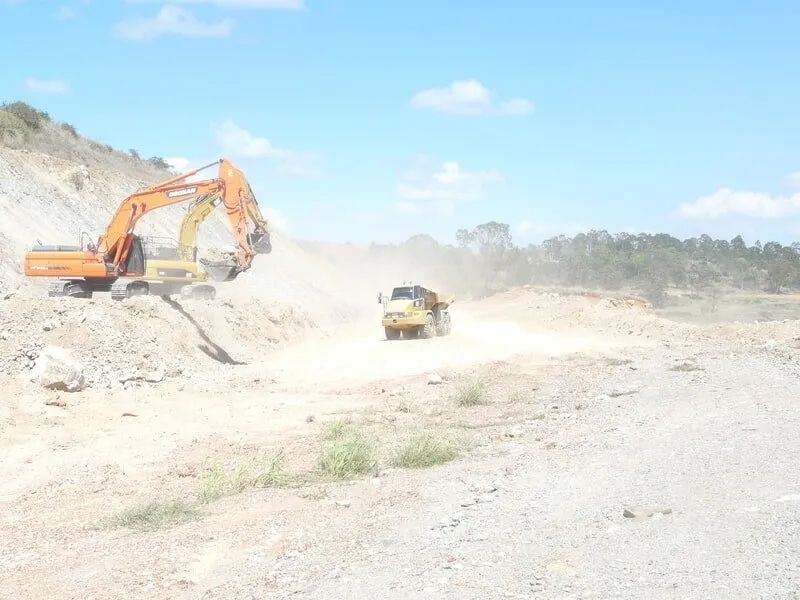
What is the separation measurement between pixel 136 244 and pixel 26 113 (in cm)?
2198

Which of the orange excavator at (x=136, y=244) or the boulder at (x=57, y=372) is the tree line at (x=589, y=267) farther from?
the boulder at (x=57, y=372)

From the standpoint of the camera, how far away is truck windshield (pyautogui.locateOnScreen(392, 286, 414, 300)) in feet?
93.1

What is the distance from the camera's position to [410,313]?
27.9 metres

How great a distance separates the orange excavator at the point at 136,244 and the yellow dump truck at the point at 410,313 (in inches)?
229

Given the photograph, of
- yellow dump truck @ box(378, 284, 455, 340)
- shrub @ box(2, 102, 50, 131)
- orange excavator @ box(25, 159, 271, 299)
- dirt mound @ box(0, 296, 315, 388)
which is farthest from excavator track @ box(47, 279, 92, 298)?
shrub @ box(2, 102, 50, 131)

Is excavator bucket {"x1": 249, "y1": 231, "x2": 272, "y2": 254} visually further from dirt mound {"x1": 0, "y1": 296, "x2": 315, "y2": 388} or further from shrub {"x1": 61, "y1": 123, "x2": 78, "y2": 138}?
shrub {"x1": 61, "y1": 123, "x2": 78, "y2": 138}

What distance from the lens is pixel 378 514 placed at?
8438 mm

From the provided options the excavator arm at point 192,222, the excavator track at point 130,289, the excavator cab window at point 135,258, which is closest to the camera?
the excavator cab window at point 135,258

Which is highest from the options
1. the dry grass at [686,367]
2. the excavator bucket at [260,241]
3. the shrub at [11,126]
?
the shrub at [11,126]

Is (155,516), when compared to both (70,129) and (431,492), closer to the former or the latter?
(431,492)

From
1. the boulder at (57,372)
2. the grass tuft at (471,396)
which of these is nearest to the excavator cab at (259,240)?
the boulder at (57,372)

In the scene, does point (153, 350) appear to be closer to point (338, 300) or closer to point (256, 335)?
point (256, 335)

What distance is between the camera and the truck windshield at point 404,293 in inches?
1117

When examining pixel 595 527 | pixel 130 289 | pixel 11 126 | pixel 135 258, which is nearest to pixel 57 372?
pixel 135 258
